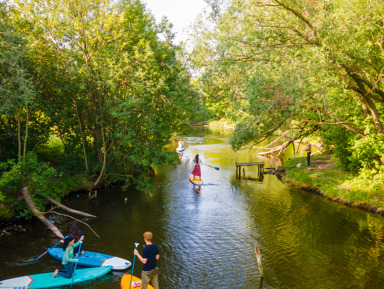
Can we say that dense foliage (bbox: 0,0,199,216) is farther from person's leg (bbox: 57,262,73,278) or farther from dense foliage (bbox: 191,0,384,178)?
person's leg (bbox: 57,262,73,278)

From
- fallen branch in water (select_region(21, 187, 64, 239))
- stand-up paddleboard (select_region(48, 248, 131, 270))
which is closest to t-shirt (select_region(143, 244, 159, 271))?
stand-up paddleboard (select_region(48, 248, 131, 270))

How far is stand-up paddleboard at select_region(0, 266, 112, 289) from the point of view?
31.3 ft

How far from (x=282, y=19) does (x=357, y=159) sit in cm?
991

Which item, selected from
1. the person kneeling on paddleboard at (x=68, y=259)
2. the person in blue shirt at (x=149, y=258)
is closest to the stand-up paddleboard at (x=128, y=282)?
the person in blue shirt at (x=149, y=258)

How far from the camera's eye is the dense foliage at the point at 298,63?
14.2 meters

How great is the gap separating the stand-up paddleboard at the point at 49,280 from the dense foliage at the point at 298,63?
1025 cm

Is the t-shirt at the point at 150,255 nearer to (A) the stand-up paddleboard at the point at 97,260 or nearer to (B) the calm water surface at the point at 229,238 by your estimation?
(B) the calm water surface at the point at 229,238

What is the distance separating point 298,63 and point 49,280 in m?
13.7

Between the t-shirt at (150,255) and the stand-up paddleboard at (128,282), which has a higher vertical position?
the t-shirt at (150,255)

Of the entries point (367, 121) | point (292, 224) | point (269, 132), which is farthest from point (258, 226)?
point (367, 121)

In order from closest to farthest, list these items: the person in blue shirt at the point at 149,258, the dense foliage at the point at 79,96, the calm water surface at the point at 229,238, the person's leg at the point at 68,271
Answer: the person in blue shirt at the point at 149,258 → the person's leg at the point at 68,271 → the calm water surface at the point at 229,238 → the dense foliage at the point at 79,96

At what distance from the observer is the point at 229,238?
13945 mm

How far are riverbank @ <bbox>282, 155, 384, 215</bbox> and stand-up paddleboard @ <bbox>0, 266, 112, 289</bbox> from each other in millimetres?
14609

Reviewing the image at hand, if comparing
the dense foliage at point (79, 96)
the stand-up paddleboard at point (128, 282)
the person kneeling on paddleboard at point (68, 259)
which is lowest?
the stand-up paddleboard at point (128, 282)
